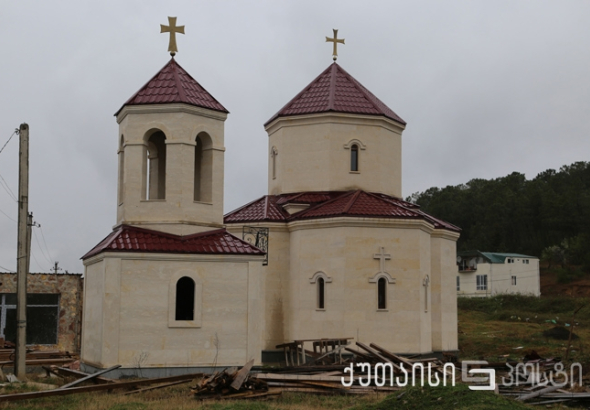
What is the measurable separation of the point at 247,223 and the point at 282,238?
1462 mm

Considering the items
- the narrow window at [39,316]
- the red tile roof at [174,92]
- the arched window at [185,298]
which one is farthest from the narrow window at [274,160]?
the narrow window at [39,316]

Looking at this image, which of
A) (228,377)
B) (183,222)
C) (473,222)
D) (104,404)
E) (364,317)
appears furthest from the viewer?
(473,222)

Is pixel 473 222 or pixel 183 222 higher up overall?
pixel 473 222

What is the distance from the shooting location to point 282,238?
2895 centimetres

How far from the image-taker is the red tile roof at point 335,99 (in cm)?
3017

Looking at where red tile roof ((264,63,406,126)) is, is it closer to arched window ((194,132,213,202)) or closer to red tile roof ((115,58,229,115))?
red tile roof ((115,58,229,115))

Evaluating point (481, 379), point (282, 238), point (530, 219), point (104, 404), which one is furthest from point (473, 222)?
point (104, 404)

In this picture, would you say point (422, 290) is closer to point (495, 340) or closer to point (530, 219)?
point (495, 340)

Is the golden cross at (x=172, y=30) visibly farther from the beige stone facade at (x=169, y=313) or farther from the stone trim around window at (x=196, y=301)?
the stone trim around window at (x=196, y=301)

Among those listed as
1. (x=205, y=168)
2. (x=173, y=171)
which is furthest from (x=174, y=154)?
(x=205, y=168)

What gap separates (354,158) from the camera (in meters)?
30.0

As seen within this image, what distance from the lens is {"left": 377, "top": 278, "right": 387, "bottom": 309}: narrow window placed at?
88.2ft

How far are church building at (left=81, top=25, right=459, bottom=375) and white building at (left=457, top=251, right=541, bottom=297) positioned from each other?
42065mm

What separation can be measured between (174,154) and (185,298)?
14.3ft
